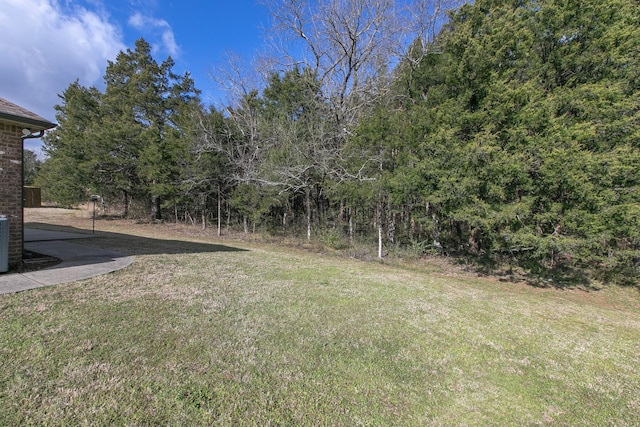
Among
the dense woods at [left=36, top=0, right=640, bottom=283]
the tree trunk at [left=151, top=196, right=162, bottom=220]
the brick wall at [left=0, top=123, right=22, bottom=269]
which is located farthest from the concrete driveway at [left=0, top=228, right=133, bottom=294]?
the tree trunk at [left=151, top=196, right=162, bottom=220]

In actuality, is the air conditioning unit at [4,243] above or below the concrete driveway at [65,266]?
above

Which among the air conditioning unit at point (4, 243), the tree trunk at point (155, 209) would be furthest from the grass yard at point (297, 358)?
the tree trunk at point (155, 209)

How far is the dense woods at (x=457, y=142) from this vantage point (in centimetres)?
670

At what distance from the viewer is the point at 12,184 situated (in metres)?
5.02

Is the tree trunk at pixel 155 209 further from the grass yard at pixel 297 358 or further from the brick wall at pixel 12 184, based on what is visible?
the grass yard at pixel 297 358

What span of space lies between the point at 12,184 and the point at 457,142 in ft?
31.5

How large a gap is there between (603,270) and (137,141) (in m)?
22.7

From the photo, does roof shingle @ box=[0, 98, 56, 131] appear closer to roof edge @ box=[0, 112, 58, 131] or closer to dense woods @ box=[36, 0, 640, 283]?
roof edge @ box=[0, 112, 58, 131]

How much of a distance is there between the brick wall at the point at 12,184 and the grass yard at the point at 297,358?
6.12 ft

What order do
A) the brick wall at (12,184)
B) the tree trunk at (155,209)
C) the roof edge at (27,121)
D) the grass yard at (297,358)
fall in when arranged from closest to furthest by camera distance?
the grass yard at (297,358) < the roof edge at (27,121) < the brick wall at (12,184) < the tree trunk at (155,209)

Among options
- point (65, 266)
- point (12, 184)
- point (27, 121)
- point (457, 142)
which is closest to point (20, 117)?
point (27, 121)

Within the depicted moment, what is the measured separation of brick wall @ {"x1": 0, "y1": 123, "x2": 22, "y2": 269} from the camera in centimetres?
492

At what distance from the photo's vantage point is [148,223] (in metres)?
18.0

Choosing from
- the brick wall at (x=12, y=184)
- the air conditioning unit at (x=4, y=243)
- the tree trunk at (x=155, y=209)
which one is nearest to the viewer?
the air conditioning unit at (x=4, y=243)
